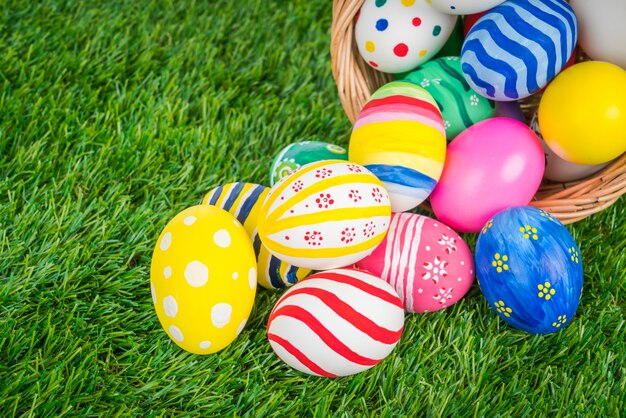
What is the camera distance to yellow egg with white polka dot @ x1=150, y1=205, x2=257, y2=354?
1264mm

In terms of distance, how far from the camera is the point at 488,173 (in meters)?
1.44

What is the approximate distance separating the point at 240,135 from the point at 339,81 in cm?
36

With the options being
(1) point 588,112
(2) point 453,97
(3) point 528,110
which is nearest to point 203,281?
(2) point 453,97

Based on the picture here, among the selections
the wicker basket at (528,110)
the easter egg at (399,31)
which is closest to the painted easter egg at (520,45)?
the easter egg at (399,31)

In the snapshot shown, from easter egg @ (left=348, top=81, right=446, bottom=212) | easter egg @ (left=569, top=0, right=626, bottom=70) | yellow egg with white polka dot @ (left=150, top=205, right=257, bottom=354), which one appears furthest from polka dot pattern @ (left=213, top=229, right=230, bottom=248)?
easter egg @ (left=569, top=0, right=626, bottom=70)

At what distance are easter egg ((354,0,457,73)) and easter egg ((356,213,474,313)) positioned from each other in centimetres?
42

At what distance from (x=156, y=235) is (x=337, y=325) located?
1.77 ft

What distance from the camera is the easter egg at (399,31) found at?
5.10 feet

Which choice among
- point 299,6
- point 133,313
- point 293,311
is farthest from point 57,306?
point 299,6

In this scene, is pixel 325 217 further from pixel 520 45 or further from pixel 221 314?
pixel 520 45

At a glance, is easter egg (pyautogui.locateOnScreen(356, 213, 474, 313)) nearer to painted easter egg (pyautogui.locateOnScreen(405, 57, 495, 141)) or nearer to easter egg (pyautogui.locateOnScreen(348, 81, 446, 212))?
easter egg (pyautogui.locateOnScreen(348, 81, 446, 212))

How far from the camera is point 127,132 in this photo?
1.78 meters

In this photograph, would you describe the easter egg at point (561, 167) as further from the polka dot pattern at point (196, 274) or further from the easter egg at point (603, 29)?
the polka dot pattern at point (196, 274)

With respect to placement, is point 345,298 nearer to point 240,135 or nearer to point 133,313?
point 133,313
